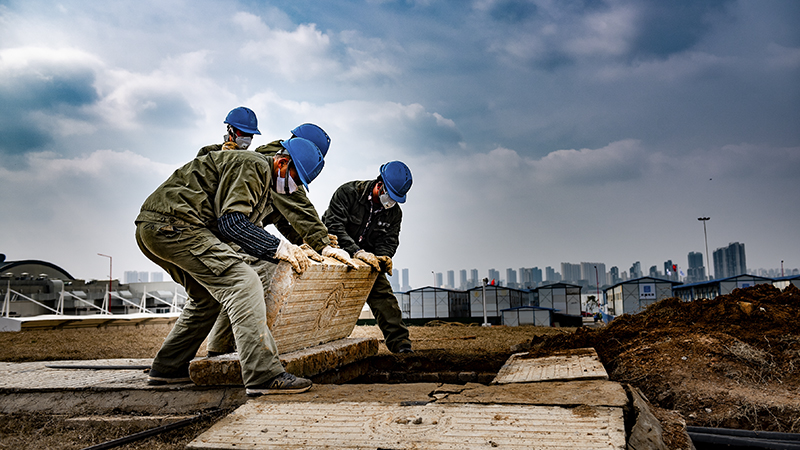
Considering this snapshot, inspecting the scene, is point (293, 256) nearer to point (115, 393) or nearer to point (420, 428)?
point (115, 393)

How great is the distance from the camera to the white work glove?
2875 millimetres

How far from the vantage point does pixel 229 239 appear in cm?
288

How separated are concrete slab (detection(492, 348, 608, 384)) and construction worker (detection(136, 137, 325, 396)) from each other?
3.98 ft

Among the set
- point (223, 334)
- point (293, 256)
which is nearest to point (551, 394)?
point (293, 256)

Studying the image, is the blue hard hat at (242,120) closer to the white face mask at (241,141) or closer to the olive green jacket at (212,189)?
the white face mask at (241,141)

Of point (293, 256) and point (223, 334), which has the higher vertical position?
point (293, 256)

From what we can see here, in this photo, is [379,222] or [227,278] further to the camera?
[379,222]

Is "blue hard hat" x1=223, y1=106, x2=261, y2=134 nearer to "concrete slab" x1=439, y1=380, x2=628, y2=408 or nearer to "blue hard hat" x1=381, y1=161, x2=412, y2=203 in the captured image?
"blue hard hat" x1=381, y1=161, x2=412, y2=203

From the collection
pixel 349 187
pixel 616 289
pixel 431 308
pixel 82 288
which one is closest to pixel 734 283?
pixel 616 289

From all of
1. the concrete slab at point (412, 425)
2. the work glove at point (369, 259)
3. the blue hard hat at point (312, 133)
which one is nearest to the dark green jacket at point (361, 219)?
the work glove at point (369, 259)

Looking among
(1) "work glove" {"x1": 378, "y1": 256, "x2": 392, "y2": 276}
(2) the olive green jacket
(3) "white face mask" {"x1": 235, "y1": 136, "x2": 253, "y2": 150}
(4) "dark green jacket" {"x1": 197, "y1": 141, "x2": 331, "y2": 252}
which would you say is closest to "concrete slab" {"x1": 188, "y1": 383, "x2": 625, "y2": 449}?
Result: (2) the olive green jacket

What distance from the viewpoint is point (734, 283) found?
2445 cm

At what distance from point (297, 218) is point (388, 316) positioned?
6.04 feet

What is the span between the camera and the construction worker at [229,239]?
263 centimetres
